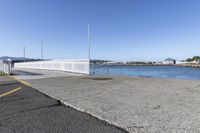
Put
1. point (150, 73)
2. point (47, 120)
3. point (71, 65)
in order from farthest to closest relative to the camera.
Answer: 1. point (150, 73)
2. point (71, 65)
3. point (47, 120)

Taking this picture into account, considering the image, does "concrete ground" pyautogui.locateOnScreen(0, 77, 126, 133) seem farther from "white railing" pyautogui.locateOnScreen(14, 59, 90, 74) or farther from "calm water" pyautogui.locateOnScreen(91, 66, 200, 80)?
"calm water" pyautogui.locateOnScreen(91, 66, 200, 80)

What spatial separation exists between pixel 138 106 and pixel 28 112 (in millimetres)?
2956

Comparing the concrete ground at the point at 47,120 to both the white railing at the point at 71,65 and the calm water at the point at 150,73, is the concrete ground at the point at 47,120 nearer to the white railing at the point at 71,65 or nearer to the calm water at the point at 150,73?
the white railing at the point at 71,65

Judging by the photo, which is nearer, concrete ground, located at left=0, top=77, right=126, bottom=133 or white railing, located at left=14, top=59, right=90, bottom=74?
concrete ground, located at left=0, top=77, right=126, bottom=133

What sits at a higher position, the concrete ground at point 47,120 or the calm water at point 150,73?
the concrete ground at point 47,120

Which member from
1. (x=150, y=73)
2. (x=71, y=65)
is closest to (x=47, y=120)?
(x=71, y=65)

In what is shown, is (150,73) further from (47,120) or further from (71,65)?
(47,120)

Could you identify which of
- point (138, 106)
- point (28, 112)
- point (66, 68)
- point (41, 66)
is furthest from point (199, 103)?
point (41, 66)

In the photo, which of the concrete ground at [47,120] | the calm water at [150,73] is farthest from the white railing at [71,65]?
the concrete ground at [47,120]

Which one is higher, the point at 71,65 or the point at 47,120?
the point at 71,65

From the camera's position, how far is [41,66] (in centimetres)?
3066

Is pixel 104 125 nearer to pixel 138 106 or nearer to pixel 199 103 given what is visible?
pixel 138 106

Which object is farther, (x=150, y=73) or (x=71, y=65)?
(x=150, y=73)

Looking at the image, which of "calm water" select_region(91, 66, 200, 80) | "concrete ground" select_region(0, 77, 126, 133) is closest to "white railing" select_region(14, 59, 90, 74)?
"calm water" select_region(91, 66, 200, 80)
